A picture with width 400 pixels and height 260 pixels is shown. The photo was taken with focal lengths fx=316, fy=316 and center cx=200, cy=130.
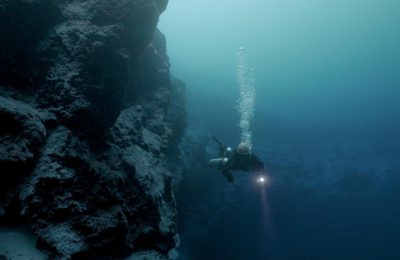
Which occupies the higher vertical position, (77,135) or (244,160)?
(244,160)

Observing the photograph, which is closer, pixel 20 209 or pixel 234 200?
pixel 20 209

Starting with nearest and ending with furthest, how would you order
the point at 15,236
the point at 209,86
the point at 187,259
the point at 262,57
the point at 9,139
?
the point at 15,236 → the point at 9,139 → the point at 187,259 → the point at 209,86 → the point at 262,57

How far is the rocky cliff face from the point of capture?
11.4 feet

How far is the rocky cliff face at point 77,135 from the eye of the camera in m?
3.46

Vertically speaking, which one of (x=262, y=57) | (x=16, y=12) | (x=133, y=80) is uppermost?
(x=262, y=57)

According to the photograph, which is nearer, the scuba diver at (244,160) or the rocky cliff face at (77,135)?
the rocky cliff face at (77,135)

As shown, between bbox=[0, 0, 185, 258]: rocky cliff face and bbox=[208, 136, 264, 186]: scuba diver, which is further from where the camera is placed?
bbox=[208, 136, 264, 186]: scuba diver

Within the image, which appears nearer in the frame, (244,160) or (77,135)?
(77,135)

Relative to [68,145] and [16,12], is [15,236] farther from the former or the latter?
[16,12]

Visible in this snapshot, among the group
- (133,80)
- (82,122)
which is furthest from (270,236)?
(82,122)

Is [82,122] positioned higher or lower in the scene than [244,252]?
higher

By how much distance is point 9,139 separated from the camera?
11.3 feet

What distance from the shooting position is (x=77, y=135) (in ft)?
14.3

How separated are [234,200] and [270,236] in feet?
8.63
